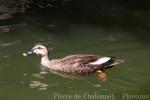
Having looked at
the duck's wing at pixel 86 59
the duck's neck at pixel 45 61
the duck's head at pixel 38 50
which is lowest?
the duck's neck at pixel 45 61

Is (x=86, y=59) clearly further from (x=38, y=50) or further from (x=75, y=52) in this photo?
(x=38, y=50)

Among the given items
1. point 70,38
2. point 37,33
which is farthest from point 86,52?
point 37,33

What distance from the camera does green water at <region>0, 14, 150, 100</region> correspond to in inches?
352

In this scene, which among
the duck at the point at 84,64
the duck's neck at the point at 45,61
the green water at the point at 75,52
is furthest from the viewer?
the duck's neck at the point at 45,61

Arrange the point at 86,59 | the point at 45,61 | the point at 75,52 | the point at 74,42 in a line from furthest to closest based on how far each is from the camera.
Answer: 1. the point at 74,42
2. the point at 75,52
3. the point at 45,61
4. the point at 86,59

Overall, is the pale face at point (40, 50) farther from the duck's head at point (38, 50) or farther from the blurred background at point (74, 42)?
the blurred background at point (74, 42)

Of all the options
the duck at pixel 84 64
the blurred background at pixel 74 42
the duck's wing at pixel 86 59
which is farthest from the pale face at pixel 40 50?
the duck's wing at pixel 86 59

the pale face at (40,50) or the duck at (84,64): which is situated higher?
the pale face at (40,50)

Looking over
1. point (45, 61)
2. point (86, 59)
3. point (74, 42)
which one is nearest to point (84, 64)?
point (86, 59)

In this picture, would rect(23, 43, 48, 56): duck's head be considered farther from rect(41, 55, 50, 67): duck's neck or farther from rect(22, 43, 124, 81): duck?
rect(22, 43, 124, 81): duck

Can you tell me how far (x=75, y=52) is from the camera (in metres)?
10.8

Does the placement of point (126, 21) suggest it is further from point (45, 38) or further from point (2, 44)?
point (2, 44)

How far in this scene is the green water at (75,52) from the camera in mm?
8938

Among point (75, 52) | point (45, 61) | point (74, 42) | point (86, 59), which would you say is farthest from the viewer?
point (74, 42)
